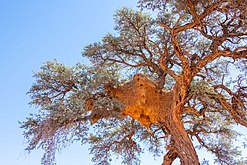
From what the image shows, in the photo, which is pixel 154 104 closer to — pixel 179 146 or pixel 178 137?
pixel 178 137

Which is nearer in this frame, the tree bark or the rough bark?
the tree bark

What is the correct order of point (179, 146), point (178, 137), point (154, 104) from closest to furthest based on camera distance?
point (179, 146) → point (178, 137) → point (154, 104)

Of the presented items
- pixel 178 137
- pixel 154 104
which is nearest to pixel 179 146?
pixel 178 137

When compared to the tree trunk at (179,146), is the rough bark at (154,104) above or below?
above

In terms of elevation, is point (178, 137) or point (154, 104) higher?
point (154, 104)

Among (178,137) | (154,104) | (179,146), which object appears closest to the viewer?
(179,146)

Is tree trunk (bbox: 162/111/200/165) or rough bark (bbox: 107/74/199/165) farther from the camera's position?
rough bark (bbox: 107/74/199/165)

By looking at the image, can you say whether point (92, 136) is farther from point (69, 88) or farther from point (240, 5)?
point (240, 5)

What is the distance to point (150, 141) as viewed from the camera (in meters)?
10.3

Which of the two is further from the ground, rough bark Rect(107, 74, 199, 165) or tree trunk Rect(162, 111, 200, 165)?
rough bark Rect(107, 74, 199, 165)

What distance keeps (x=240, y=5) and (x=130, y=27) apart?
328 centimetres

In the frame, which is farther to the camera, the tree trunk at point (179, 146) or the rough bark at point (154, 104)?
the rough bark at point (154, 104)

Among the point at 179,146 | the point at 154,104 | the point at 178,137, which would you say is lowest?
the point at 179,146

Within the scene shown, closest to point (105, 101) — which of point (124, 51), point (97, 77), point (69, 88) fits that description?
point (97, 77)
